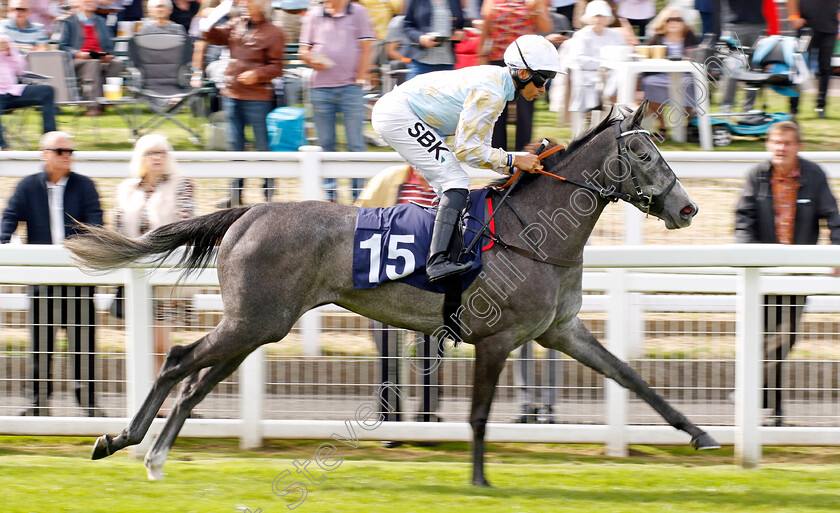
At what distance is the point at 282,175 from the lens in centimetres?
633

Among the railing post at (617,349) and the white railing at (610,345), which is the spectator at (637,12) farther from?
the railing post at (617,349)

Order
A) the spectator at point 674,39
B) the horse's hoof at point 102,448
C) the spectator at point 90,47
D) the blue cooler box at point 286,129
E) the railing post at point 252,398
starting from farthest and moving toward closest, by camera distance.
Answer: the spectator at point 90,47, the spectator at point 674,39, the blue cooler box at point 286,129, the railing post at point 252,398, the horse's hoof at point 102,448

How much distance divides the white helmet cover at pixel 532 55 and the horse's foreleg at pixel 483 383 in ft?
3.86

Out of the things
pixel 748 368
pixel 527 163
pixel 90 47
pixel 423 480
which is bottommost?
pixel 423 480

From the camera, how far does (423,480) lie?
4594 mm

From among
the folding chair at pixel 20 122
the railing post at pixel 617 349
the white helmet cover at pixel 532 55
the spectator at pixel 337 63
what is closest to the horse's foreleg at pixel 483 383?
the railing post at pixel 617 349

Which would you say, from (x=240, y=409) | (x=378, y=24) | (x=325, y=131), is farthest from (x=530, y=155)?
(x=378, y=24)

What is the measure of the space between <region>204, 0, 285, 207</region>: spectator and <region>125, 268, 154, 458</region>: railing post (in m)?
2.96

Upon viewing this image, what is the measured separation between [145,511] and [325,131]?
414 cm

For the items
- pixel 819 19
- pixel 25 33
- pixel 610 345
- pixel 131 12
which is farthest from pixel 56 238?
pixel 819 19

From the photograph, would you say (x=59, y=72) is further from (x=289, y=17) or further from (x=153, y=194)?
(x=153, y=194)

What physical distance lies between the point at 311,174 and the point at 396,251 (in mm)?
1853

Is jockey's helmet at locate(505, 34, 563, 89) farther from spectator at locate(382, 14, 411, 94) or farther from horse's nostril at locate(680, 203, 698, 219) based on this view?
spectator at locate(382, 14, 411, 94)

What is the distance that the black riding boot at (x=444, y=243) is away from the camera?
4.47 m
